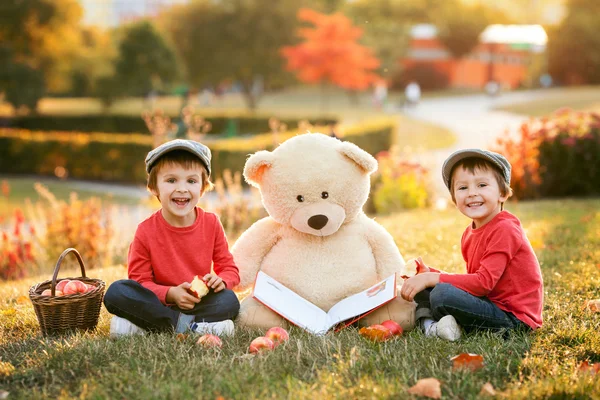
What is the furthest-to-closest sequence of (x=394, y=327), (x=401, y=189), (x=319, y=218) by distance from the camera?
(x=401, y=189) < (x=319, y=218) < (x=394, y=327)

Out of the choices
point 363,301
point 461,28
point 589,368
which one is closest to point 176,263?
point 363,301

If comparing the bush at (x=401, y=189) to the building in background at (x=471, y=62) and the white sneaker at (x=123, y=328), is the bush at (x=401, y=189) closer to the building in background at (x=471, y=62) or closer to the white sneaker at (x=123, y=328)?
the white sneaker at (x=123, y=328)

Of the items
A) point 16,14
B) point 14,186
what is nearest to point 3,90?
point 16,14

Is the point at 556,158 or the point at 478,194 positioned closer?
the point at 478,194

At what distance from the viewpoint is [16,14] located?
25.4 meters

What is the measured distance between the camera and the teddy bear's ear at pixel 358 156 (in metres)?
3.75

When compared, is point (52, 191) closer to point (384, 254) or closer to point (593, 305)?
point (384, 254)

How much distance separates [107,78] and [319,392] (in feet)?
104

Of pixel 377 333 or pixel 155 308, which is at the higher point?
pixel 155 308

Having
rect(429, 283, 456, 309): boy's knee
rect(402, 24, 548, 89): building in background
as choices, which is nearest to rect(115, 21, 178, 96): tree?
rect(402, 24, 548, 89): building in background

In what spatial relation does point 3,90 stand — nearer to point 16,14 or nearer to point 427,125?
point 16,14

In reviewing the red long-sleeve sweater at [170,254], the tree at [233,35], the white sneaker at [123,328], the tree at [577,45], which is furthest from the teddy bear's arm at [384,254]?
the tree at [577,45]

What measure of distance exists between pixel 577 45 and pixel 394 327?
41.3 m

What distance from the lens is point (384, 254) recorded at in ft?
12.8
